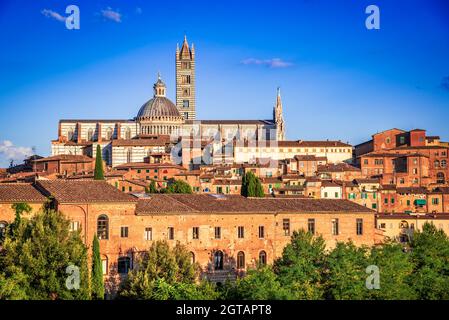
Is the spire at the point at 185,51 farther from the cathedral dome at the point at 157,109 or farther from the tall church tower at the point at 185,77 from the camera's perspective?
the cathedral dome at the point at 157,109

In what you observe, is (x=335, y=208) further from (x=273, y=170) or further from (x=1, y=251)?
(x=273, y=170)

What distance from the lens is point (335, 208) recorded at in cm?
3738

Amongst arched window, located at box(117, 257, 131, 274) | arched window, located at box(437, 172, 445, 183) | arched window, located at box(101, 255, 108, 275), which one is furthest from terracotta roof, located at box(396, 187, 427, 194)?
arched window, located at box(101, 255, 108, 275)

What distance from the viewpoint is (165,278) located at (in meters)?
29.7

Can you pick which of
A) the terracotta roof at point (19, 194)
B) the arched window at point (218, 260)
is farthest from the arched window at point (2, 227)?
the arched window at point (218, 260)

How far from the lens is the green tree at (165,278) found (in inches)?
1062

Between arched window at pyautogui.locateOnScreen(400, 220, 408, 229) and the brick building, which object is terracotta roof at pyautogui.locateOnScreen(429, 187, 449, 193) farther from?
the brick building

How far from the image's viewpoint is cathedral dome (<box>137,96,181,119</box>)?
359 feet

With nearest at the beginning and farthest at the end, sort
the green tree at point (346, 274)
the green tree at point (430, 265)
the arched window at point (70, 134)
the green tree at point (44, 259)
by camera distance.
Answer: the green tree at point (44, 259) → the green tree at point (346, 274) → the green tree at point (430, 265) → the arched window at point (70, 134)

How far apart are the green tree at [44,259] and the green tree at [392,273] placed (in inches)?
393

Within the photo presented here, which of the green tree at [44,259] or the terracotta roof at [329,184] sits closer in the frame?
the green tree at [44,259]

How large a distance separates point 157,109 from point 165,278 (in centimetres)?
8131

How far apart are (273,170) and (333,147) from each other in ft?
49.8

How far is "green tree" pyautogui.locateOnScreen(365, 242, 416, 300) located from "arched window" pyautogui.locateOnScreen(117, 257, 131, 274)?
9162 mm
